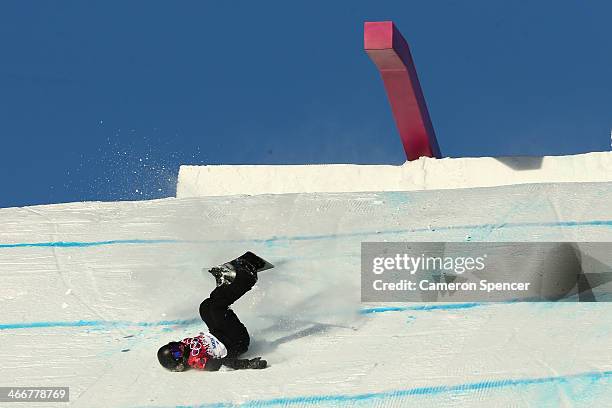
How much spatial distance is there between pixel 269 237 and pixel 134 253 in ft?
2.72

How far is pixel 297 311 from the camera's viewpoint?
5953 mm

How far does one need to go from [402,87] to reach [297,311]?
111 inches

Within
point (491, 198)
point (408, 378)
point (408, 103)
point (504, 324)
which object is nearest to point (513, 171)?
point (408, 103)

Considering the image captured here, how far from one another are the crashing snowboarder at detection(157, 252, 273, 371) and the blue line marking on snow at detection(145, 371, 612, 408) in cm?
32

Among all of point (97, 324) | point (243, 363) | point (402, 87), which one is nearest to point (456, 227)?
point (243, 363)

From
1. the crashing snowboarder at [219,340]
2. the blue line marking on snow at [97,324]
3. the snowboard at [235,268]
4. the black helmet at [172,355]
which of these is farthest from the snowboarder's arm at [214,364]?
the blue line marking on snow at [97,324]

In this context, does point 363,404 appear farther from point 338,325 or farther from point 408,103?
point 408,103

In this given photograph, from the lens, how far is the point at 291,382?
5145mm

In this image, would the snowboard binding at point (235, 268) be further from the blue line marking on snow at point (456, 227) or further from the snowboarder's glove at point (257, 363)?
the blue line marking on snow at point (456, 227)

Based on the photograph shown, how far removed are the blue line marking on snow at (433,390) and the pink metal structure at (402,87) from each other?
3.29 meters

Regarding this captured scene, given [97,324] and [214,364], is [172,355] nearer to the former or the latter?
[214,364]

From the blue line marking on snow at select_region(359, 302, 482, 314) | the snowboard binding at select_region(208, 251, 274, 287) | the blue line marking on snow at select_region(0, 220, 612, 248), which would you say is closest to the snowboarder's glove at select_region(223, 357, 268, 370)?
the snowboard binding at select_region(208, 251, 274, 287)

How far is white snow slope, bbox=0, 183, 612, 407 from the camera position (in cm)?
507

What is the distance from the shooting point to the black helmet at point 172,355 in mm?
5297
